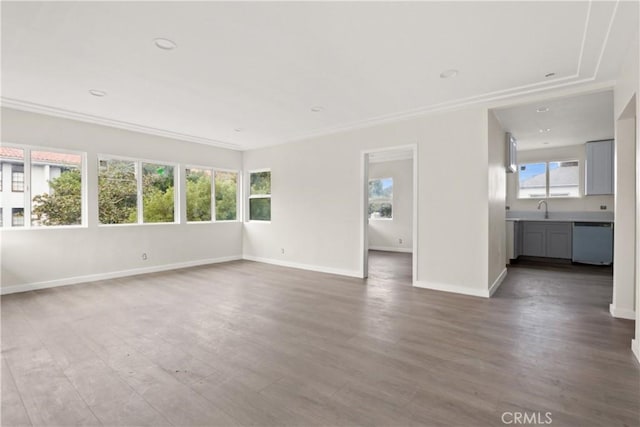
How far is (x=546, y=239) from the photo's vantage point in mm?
6957

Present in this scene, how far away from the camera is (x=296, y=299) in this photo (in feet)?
13.4

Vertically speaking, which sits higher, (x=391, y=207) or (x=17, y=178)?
(x=17, y=178)

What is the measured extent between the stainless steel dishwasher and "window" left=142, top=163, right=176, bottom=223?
845 centimetres

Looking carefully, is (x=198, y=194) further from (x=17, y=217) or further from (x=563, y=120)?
(x=563, y=120)

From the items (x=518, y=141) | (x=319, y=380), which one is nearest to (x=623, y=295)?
(x=319, y=380)

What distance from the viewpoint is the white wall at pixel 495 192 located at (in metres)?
4.29

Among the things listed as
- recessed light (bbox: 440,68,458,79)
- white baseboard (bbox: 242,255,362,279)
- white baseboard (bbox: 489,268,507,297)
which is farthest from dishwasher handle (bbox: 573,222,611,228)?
recessed light (bbox: 440,68,458,79)

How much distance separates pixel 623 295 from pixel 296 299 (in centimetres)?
377

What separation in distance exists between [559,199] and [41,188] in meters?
10.3

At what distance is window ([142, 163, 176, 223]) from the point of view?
228 inches

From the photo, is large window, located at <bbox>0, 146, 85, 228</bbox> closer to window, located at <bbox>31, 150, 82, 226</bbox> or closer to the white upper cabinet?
window, located at <bbox>31, 150, 82, 226</bbox>

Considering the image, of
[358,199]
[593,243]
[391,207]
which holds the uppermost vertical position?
[358,199]

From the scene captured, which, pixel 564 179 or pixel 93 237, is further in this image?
pixel 564 179

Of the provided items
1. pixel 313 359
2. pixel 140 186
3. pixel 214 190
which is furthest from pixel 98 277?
pixel 313 359
